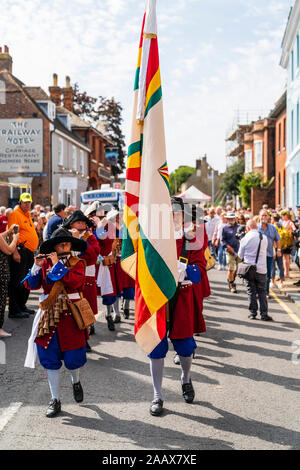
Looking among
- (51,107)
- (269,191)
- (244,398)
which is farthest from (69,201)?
(244,398)

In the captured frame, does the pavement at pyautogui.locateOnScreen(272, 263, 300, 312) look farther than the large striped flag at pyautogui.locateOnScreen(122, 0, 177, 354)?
Yes

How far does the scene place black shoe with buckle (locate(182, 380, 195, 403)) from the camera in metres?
5.26

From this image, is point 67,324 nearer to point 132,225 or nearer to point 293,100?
point 132,225

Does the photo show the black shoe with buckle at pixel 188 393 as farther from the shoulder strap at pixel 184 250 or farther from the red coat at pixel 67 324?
the shoulder strap at pixel 184 250

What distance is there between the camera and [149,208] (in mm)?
4984

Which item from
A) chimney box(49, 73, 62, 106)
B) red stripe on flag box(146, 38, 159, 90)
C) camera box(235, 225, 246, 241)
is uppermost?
chimney box(49, 73, 62, 106)

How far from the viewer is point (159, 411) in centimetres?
489

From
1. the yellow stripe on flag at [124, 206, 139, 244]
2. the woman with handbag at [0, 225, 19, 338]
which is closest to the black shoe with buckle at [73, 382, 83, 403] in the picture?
the yellow stripe on flag at [124, 206, 139, 244]

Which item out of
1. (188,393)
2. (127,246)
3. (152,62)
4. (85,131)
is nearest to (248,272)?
(188,393)

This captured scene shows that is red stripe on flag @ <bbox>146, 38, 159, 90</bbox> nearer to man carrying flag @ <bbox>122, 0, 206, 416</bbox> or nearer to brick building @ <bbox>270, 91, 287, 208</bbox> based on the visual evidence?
man carrying flag @ <bbox>122, 0, 206, 416</bbox>

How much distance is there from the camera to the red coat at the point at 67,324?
4.91 metres

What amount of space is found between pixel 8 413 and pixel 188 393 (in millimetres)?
1730

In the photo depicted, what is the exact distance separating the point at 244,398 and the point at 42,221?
999 centimetres
